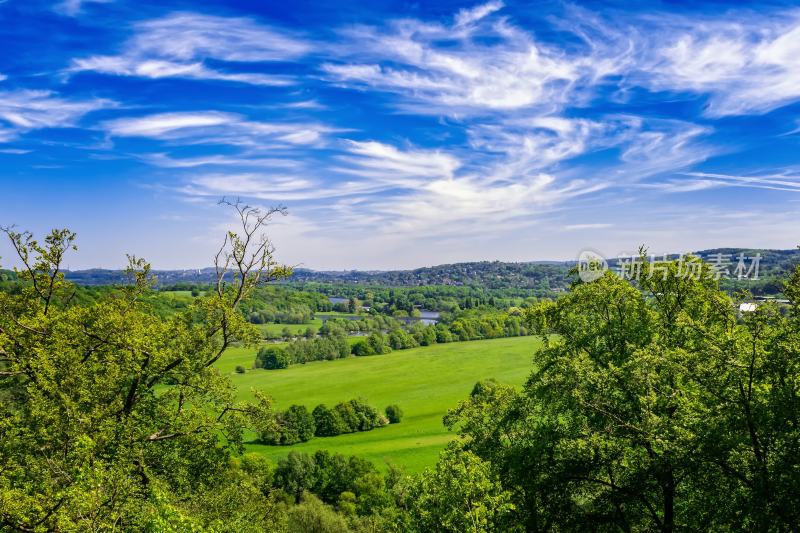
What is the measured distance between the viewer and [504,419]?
64.5ft

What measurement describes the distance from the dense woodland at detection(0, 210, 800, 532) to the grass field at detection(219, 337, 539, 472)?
36.9m

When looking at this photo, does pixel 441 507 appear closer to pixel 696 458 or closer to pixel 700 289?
pixel 696 458

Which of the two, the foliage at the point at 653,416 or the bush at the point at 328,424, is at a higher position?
the foliage at the point at 653,416

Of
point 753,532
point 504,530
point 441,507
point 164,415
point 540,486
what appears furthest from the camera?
point 164,415

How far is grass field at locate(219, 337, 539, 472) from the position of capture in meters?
61.2

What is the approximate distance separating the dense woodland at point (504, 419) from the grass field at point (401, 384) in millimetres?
36851

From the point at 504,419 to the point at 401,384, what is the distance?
79343 mm

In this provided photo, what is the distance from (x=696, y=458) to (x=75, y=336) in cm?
1889

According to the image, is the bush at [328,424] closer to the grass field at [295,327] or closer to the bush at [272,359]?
the bush at [272,359]

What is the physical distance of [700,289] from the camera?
16719 mm

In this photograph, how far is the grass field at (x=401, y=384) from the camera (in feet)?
201

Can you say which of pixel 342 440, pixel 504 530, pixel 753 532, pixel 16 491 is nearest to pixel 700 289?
pixel 753 532

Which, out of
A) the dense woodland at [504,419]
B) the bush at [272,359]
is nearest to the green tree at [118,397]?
the dense woodland at [504,419]

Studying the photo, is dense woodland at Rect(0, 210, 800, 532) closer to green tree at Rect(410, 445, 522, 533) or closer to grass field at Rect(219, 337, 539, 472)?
green tree at Rect(410, 445, 522, 533)
